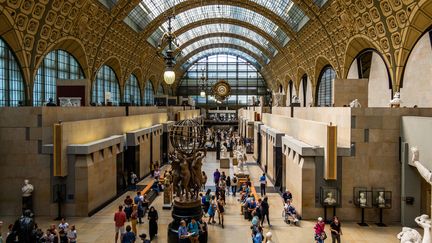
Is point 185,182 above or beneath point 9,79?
beneath

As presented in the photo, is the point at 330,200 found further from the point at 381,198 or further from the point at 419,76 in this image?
the point at 419,76

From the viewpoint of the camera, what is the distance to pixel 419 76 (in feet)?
66.5

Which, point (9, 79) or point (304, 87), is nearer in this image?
point (9, 79)

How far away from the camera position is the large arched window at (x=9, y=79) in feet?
69.2

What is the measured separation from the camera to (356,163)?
46.8 feet

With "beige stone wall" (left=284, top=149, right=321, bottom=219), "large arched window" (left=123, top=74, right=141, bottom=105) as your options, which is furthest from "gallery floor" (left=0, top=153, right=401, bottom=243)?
"large arched window" (left=123, top=74, right=141, bottom=105)

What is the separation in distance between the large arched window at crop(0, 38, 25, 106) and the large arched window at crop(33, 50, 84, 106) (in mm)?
1966

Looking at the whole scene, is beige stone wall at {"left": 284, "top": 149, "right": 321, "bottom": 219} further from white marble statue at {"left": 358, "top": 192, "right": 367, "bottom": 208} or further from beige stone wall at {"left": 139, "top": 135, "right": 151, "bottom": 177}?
beige stone wall at {"left": 139, "top": 135, "right": 151, "bottom": 177}

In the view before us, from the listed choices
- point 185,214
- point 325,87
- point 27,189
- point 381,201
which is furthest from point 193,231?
point 325,87

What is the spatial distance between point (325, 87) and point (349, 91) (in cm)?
2006

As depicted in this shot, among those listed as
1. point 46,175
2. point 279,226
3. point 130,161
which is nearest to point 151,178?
point 130,161

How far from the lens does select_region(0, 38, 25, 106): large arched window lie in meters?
21.1

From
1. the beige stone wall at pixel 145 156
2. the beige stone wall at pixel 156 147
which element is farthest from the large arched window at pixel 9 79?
the beige stone wall at pixel 156 147

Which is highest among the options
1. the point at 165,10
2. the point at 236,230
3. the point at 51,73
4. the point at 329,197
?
the point at 165,10
